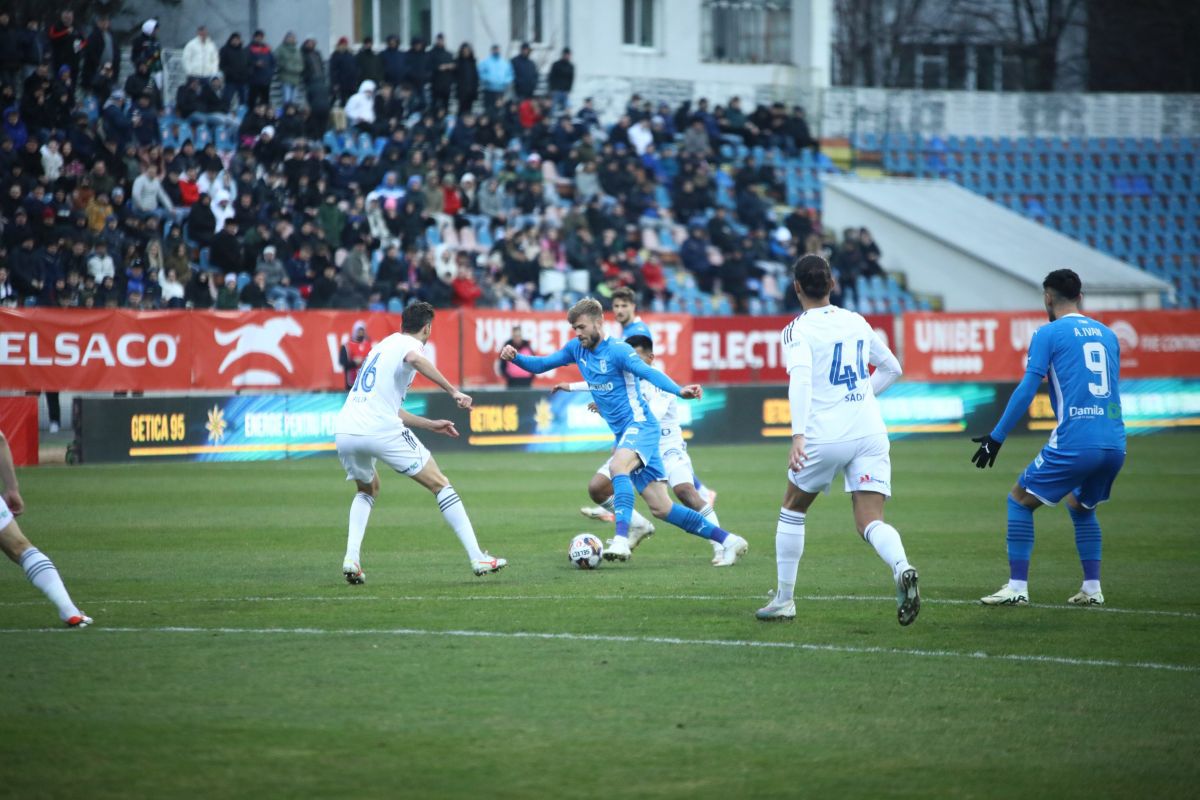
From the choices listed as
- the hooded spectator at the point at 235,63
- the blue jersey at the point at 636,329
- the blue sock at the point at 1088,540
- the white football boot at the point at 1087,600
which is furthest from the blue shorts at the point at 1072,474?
the hooded spectator at the point at 235,63

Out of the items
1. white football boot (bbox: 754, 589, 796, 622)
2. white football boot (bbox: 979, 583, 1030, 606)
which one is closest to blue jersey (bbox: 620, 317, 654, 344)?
white football boot (bbox: 979, 583, 1030, 606)

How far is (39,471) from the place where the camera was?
73.2 feet

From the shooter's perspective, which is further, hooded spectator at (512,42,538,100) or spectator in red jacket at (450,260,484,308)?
hooded spectator at (512,42,538,100)

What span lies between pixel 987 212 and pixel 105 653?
35669mm

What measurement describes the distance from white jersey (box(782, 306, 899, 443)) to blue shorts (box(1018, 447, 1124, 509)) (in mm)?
1644

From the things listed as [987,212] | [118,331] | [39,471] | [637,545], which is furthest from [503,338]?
[987,212]

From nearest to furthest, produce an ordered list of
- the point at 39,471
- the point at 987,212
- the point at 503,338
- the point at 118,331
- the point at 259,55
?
the point at 39,471
the point at 118,331
the point at 503,338
the point at 259,55
the point at 987,212

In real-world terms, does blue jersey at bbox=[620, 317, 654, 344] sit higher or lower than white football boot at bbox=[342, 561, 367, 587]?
higher

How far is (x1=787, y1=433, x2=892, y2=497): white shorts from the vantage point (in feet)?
29.2

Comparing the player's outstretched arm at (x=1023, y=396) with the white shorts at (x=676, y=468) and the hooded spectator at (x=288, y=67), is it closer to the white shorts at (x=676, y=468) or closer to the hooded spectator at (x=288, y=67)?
the white shorts at (x=676, y=468)

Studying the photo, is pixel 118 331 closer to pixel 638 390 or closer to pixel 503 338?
pixel 503 338

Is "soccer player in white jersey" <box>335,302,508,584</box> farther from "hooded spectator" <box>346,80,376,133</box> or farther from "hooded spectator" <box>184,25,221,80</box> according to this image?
"hooded spectator" <box>346,80,376,133</box>

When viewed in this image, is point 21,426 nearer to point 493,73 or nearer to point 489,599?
point 489,599

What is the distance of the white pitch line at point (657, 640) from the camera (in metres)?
8.29
